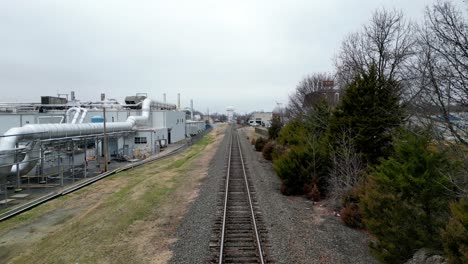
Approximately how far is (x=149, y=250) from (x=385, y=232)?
638 cm

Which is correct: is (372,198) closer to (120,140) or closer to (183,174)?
(183,174)

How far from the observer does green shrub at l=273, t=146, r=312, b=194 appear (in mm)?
15969

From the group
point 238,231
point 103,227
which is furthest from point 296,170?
point 103,227

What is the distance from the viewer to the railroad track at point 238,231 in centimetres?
846

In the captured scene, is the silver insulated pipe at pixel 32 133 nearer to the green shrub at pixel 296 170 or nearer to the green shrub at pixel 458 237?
the green shrub at pixel 296 170

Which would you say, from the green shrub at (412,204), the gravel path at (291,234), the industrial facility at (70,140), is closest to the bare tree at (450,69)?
the green shrub at (412,204)

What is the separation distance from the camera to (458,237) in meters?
5.07

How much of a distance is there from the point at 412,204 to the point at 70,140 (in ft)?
88.2

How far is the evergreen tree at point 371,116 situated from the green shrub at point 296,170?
1.97 m

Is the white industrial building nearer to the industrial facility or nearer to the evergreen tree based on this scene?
the industrial facility

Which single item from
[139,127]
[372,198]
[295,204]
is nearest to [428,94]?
[372,198]

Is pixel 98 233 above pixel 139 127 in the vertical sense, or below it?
below

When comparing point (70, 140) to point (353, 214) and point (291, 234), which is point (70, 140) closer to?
point (291, 234)

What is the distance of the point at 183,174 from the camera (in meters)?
23.0
